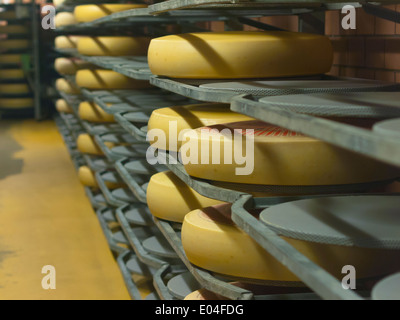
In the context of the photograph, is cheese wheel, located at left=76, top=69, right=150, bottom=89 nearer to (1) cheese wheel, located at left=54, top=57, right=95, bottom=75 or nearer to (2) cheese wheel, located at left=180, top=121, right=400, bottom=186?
(1) cheese wheel, located at left=54, top=57, right=95, bottom=75

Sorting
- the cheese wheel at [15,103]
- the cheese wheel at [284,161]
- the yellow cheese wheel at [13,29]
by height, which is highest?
the yellow cheese wheel at [13,29]

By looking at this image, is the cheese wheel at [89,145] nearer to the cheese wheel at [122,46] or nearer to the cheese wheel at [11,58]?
the cheese wheel at [122,46]

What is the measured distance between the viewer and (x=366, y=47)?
2.29 meters

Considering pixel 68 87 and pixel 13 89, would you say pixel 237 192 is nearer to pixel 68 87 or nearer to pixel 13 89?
pixel 68 87

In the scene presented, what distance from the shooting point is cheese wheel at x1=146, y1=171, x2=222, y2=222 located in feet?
6.77

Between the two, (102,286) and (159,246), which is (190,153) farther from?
(102,286)

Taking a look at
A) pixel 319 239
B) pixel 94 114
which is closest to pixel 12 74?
pixel 94 114

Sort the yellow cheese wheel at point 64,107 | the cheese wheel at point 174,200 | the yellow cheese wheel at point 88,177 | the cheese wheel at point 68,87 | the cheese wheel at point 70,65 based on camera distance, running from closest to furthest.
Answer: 1. the cheese wheel at point 174,200
2. the yellow cheese wheel at point 88,177
3. the cheese wheel at point 70,65
4. the cheese wheel at point 68,87
5. the yellow cheese wheel at point 64,107

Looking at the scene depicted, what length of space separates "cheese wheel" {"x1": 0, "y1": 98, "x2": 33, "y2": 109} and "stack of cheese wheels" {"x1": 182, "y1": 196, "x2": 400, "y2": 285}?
764 centimetres

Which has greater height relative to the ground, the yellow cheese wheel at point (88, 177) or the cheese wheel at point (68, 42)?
the cheese wheel at point (68, 42)

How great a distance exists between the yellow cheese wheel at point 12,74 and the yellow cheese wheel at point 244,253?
761cm

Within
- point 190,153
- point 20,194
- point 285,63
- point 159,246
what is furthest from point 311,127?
point 20,194

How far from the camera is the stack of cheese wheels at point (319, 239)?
1163mm

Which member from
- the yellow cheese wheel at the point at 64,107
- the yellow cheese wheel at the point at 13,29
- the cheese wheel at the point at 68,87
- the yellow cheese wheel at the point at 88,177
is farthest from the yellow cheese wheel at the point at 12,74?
the yellow cheese wheel at the point at 88,177
